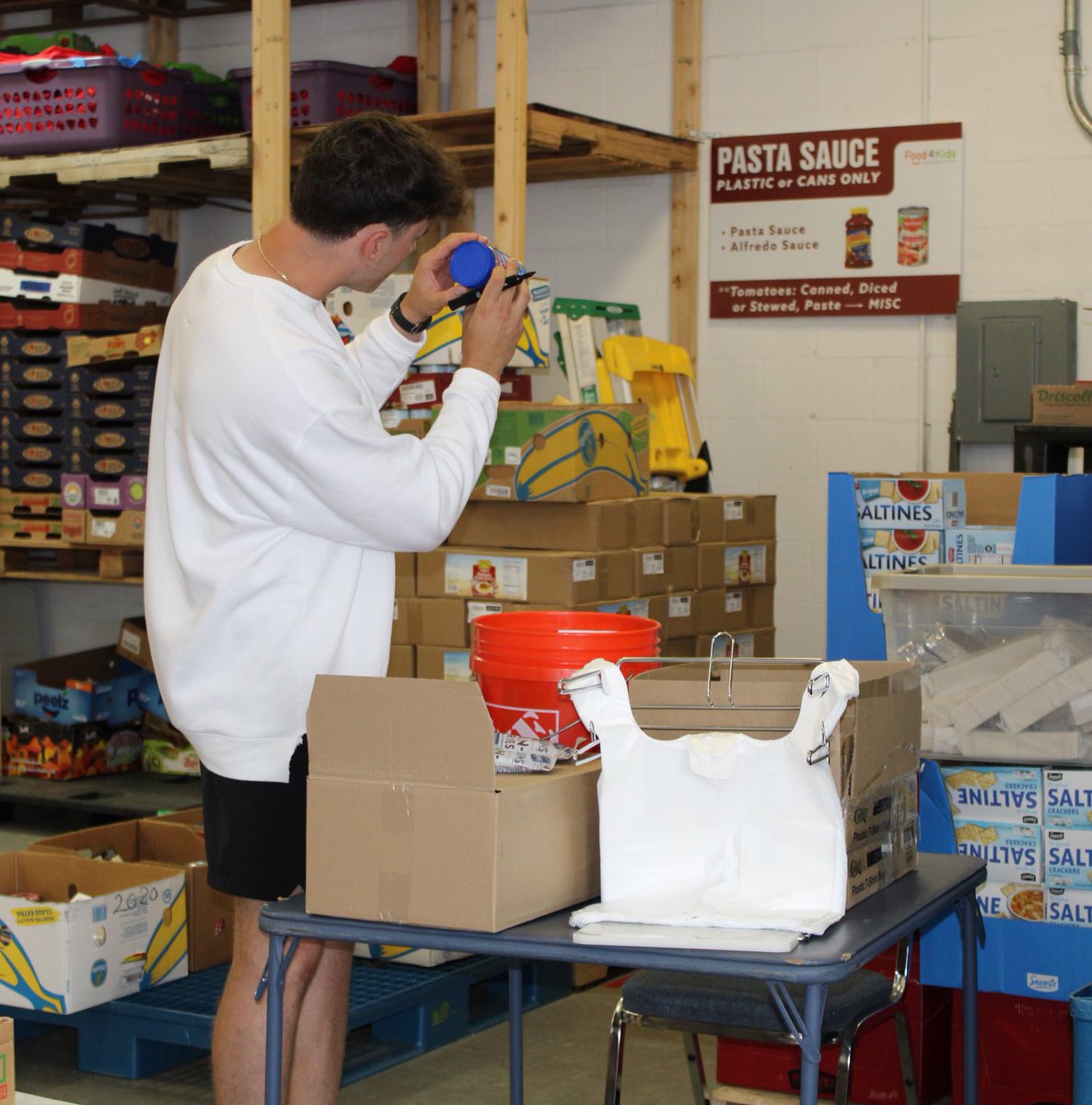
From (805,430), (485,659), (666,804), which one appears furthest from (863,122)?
(666,804)

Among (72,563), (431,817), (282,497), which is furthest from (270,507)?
(72,563)

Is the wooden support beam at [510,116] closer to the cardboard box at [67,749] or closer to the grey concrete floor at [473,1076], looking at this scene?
the grey concrete floor at [473,1076]

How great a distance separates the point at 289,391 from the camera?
81.0 inches

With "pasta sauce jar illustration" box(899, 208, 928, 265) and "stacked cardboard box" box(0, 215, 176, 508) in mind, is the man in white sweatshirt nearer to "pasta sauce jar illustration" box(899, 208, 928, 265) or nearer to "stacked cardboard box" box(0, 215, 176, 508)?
"pasta sauce jar illustration" box(899, 208, 928, 265)

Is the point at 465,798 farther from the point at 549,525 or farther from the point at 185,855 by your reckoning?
the point at 185,855

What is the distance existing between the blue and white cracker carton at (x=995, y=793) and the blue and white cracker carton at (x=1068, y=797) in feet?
0.05

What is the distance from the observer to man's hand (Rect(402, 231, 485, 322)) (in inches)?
93.7

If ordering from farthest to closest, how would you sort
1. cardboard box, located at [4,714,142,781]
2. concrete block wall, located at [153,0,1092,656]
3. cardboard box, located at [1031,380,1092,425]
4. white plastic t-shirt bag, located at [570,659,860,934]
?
cardboard box, located at [4,714,142,781], concrete block wall, located at [153,0,1092,656], cardboard box, located at [1031,380,1092,425], white plastic t-shirt bag, located at [570,659,860,934]

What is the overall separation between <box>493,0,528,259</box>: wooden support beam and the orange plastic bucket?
6.75 ft

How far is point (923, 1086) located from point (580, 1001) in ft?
3.92

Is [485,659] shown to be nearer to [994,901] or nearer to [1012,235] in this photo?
[994,901]

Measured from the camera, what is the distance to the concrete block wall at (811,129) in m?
4.49

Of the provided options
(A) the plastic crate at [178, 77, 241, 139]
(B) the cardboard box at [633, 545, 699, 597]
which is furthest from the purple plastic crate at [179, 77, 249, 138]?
(B) the cardboard box at [633, 545, 699, 597]

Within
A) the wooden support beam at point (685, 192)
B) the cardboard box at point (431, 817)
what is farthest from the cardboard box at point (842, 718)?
the wooden support beam at point (685, 192)
